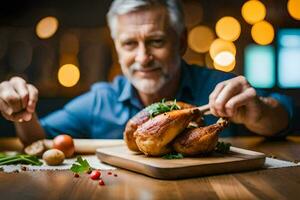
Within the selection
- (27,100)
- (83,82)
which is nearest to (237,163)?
(27,100)

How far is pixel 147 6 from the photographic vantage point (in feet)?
6.24

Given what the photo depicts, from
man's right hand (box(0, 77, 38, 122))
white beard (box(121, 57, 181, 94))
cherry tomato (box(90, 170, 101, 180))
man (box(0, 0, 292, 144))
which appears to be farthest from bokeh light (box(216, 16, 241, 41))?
cherry tomato (box(90, 170, 101, 180))

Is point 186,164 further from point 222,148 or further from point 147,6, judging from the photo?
point 147,6

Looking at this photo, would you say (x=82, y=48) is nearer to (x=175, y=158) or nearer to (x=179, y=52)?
(x=179, y=52)

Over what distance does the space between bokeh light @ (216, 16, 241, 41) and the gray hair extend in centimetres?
54

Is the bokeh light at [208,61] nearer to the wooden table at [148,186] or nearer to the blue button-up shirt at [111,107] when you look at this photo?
the blue button-up shirt at [111,107]

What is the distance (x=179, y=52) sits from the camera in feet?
6.55

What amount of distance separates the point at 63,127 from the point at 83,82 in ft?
2.11

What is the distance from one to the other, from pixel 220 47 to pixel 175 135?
50.7 inches

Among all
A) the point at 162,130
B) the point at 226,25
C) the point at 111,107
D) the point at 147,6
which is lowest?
the point at 111,107

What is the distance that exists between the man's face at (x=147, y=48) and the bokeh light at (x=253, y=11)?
638 millimetres

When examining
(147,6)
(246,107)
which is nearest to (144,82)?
(147,6)

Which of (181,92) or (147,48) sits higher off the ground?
(147,48)

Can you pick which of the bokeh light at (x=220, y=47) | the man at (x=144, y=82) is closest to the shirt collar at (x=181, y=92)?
the man at (x=144, y=82)
